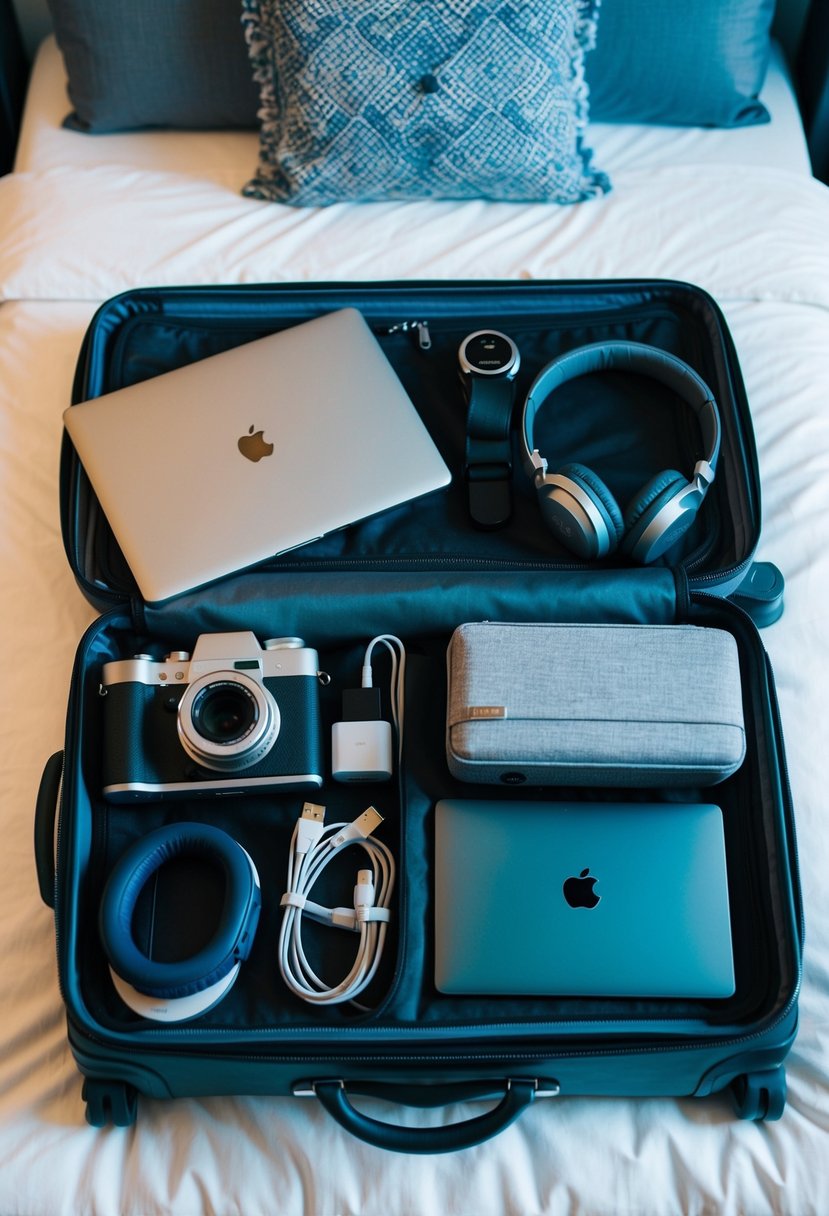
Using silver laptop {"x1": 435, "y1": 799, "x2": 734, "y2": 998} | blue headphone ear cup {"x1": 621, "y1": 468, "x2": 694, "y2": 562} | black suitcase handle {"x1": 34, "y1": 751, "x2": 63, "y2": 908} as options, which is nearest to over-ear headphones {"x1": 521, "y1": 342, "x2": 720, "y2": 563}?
blue headphone ear cup {"x1": 621, "y1": 468, "x2": 694, "y2": 562}

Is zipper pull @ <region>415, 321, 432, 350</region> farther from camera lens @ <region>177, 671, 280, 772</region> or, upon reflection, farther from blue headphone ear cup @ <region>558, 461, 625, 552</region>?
camera lens @ <region>177, 671, 280, 772</region>

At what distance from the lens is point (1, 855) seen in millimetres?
1164

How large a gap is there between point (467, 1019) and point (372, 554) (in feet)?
1.73

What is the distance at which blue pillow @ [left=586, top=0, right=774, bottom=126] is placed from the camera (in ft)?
5.16

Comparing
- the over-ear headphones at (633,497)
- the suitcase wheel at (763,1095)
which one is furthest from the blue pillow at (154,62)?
the suitcase wheel at (763,1095)

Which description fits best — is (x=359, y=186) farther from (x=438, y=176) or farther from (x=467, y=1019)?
(x=467, y=1019)

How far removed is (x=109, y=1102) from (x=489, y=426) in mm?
848

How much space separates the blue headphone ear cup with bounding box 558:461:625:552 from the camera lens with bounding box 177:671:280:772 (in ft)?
1.36

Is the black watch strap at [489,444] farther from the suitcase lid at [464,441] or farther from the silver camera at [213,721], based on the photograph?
the silver camera at [213,721]

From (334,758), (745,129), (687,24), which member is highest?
(687,24)

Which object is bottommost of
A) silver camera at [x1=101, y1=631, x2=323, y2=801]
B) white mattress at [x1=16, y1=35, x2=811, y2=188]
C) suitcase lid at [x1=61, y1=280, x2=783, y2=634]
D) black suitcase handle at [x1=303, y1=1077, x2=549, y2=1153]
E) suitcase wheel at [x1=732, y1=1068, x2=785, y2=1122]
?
suitcase wheel at [x1=732, y1=1068, x2=785, y2=1122]

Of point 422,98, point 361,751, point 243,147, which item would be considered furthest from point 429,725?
point 243,147

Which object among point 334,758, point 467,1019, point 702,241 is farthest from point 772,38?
point 467,1019

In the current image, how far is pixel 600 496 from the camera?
3.80 ft
